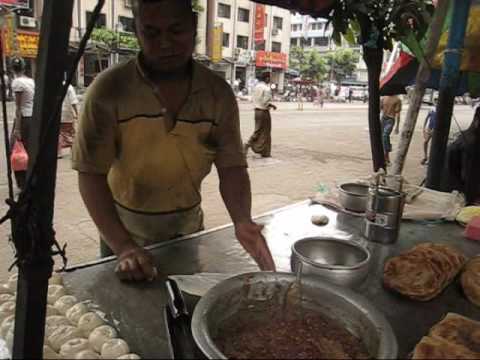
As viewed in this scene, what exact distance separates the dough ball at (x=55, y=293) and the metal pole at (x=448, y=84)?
3284 mm

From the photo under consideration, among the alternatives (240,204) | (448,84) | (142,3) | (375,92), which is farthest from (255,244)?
(448,84)

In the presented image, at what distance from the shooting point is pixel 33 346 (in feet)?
2.96

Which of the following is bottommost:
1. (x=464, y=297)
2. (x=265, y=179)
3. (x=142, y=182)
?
(x=265, y=179)

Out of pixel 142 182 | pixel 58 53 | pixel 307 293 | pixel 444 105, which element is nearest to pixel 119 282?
pixel 142 182

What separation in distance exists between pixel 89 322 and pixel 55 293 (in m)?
0.23

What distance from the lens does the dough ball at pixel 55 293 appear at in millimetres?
1294

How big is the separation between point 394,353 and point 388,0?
238cm

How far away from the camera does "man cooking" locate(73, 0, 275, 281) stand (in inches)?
60.5

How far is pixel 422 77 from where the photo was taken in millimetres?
2924

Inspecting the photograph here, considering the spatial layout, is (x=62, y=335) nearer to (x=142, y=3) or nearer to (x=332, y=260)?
(x=332, y=260)

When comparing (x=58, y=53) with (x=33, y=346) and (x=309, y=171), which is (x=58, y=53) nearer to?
(x=33, y=346)

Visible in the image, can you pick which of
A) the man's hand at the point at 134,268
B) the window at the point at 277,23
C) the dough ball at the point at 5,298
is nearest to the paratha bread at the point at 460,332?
the man's hand at the point at 134,268

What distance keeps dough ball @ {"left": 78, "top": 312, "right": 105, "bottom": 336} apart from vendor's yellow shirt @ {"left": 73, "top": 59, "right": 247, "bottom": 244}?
0.60m

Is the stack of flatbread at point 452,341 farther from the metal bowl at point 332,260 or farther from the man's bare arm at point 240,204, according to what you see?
the man's bare arm at point 240,204
